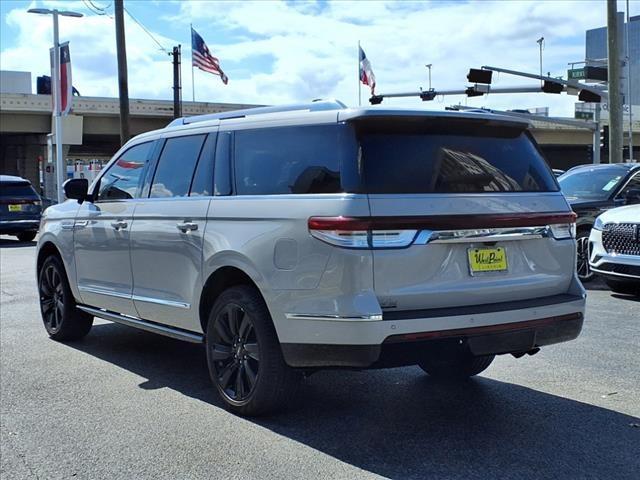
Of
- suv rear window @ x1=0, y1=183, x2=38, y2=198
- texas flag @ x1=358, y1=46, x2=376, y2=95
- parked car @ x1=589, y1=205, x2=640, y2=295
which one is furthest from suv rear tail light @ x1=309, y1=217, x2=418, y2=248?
texas flag @ x1=358, y1=46, x2=376, y2=95

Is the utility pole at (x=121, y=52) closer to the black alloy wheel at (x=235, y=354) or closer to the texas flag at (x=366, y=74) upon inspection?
the texas flag at (x=366, y=74)

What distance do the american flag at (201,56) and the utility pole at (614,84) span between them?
58.1ft

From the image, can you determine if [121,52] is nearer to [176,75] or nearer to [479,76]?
[176,75]

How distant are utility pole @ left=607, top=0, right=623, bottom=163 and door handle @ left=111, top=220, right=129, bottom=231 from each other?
17086 mm

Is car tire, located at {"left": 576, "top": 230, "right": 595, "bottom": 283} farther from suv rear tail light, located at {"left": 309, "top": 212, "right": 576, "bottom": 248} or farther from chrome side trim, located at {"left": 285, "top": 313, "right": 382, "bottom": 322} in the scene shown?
chrome side trim, located at {"left": 285, "top": 313, "right": 382, "bottom": 322}

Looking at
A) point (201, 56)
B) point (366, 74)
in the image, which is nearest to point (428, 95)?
point (366, 74)

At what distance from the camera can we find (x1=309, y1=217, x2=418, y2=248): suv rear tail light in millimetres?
4074

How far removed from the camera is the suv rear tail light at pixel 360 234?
4074mm

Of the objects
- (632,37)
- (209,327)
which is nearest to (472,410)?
(209,327)

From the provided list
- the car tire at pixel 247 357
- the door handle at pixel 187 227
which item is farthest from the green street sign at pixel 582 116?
the car tire at pixel 247 357

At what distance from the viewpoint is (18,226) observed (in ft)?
68.3

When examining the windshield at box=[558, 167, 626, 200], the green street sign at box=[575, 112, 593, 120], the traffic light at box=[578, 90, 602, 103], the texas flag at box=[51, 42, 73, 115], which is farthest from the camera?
the green street sign at box=[575, 112, 593, 120]

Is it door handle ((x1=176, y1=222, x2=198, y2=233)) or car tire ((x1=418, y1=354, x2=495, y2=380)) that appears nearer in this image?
door handle ((x1=176, y1=222, x2=198, y2=233))

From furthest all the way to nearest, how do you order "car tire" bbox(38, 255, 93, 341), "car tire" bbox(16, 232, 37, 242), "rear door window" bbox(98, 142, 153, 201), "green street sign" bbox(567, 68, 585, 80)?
"green street sign" bbox(567, 68, 585, 80) < "car tire" bbox(16, 232, 37, 242) < "car tire" bbox(38, 255, 93, 341) < "rear door window" bbox(98, 142, 153, 201)
